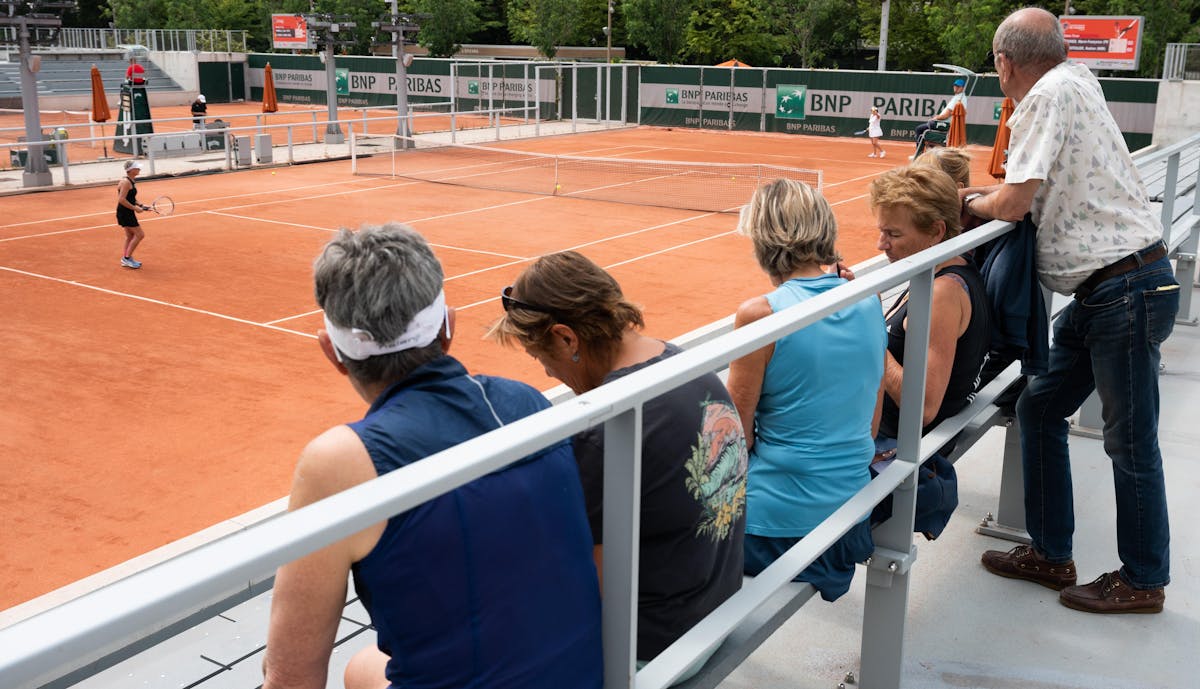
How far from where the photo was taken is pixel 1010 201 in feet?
13.4

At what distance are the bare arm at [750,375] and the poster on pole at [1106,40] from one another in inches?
1732

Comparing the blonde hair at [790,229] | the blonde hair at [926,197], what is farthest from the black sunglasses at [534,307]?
the blonde hair at [926,197]

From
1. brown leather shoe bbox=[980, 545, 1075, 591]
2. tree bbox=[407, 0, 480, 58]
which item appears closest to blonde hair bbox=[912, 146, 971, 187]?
brown leather shoe bbox=[980, 545, 1075, 591]

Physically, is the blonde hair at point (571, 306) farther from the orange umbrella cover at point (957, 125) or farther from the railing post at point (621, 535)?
→ the orange umbrella cover at point (957, 125)

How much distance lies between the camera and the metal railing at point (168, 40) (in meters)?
57.0

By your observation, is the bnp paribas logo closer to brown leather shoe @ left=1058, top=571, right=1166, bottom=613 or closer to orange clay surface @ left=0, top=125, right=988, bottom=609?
orange clay surface @ left=0, top=125, right=988, bottom=609

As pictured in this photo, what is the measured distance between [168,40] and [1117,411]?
62663 mm

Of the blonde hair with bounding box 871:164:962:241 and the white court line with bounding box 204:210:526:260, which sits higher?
the blonde hair with bounding box 871:164:962:241

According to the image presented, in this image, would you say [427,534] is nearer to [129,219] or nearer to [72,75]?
[129,219]

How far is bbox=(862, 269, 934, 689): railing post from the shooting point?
359 cm

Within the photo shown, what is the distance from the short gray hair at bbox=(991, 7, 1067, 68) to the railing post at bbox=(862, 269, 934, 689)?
1316 mm

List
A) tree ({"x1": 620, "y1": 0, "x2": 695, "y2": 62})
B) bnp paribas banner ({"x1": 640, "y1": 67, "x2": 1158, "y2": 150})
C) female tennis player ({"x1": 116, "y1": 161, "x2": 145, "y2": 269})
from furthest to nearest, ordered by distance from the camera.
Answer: tree ({"x1": 620, "y1": 0, "x2": 695, "y2": 62})
bnp paribas banner ({"x1": 640, "y1": 67, "x2": 1158, "y2": 150})
female tennis player ({"x1": 116, "y1": 161, "x2": 145, "y2": 269})

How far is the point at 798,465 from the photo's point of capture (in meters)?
3.40

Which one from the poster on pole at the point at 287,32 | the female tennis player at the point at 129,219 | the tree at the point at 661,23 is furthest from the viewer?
the poster on pole at the point at 287,32
